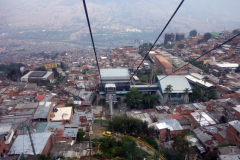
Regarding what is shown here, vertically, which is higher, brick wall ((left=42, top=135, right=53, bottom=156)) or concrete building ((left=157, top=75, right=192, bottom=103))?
brick wall ((left=42, top=135, right=53, bottom=156))

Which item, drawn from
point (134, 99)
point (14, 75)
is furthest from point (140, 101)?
point (14, 75)

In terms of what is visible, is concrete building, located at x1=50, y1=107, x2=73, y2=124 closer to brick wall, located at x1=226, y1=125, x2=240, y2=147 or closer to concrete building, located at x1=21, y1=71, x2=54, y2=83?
brick wall, located at x1=226, y1=125, x2=240, y2=147

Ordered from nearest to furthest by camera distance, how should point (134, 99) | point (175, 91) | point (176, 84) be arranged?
point (134, 99), point (175, 91), point (176, 84)

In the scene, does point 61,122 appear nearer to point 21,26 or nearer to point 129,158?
point 129,158

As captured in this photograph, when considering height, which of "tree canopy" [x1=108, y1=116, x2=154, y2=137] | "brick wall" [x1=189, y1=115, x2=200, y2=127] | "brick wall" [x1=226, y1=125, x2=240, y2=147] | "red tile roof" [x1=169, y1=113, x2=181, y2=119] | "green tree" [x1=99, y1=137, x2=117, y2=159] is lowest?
"red tile roof" [x1=169, y1=113, x2=181, y2=119]

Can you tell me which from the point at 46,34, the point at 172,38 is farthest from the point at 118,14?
the point at 172,38

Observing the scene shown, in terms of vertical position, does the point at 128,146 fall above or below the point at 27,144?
below

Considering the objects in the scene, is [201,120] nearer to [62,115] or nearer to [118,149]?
[118,149]

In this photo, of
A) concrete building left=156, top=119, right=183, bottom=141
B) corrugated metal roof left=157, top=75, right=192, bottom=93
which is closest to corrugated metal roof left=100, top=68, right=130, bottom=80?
corrugated metal roof left=157, top=75, right=192, bottom=93
